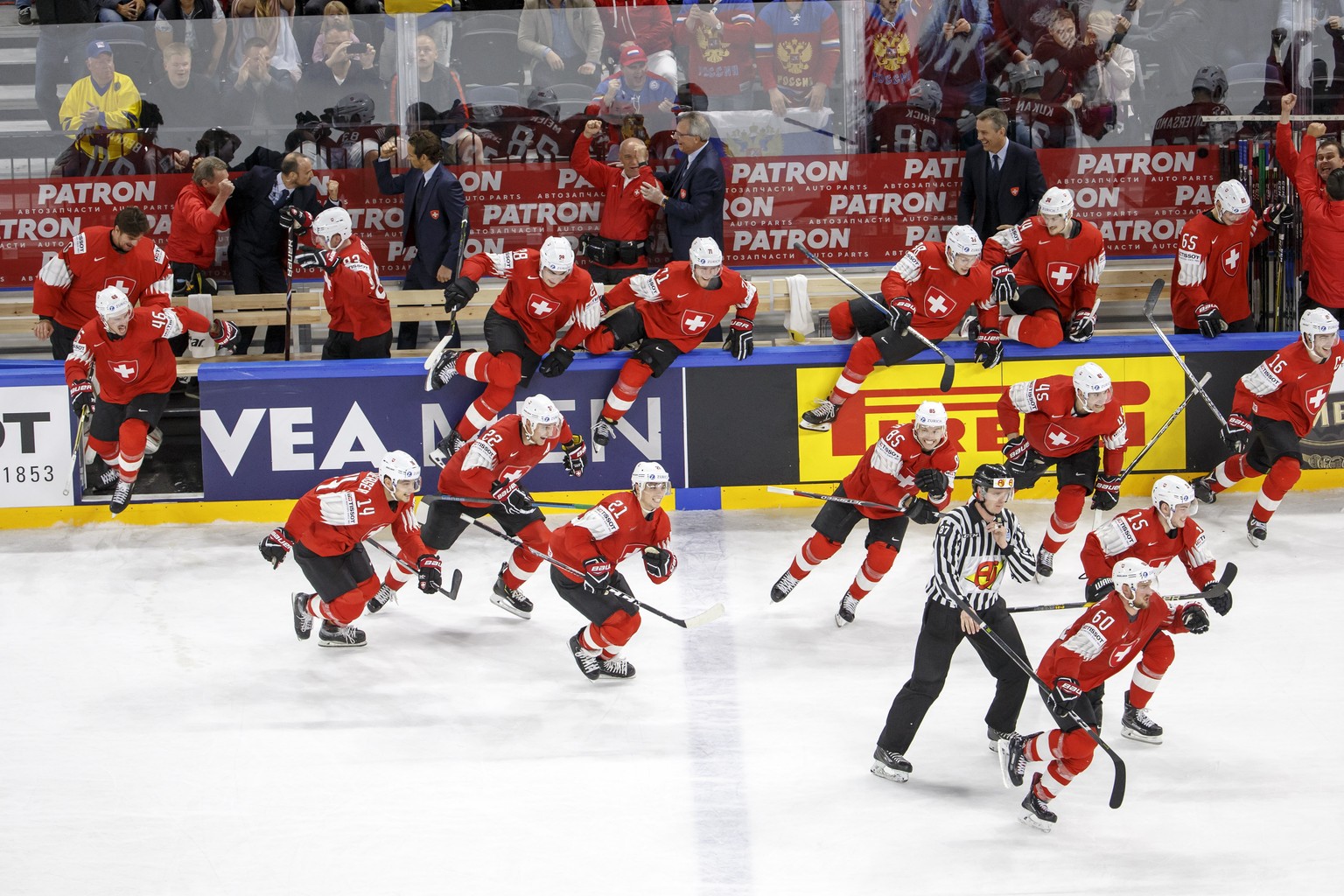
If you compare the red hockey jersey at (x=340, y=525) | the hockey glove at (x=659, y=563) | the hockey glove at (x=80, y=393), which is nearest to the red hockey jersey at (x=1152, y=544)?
the hockey glove at (x=659, y=563)

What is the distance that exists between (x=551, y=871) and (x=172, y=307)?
503cm

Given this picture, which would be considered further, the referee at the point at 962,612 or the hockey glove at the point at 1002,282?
the hockey glove at the point at 1002,282

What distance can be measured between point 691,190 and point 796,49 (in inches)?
43.9

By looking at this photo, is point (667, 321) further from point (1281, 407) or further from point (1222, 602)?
point (1222, 602)

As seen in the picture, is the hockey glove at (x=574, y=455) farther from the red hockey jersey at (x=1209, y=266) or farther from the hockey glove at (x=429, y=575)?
the red hockey jersey at (x=1209, y=266)

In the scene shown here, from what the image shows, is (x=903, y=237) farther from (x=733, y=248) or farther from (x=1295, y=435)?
(x=1295, y=435)

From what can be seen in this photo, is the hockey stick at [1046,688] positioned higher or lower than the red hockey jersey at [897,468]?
lower

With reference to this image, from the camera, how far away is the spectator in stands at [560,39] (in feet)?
31.8

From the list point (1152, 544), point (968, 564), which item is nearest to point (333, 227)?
point (968, 564)

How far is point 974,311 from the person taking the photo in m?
9.53

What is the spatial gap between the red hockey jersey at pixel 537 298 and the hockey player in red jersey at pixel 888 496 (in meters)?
2.05

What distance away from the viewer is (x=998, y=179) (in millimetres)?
9828

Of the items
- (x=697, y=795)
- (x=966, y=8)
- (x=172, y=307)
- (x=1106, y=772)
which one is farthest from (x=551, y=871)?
(x=966, y=8)

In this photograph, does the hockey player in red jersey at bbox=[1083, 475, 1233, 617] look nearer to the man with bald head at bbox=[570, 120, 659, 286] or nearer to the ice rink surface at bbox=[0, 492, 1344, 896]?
the ice rink surface at bbox=[0, 492, 1344, 896]
